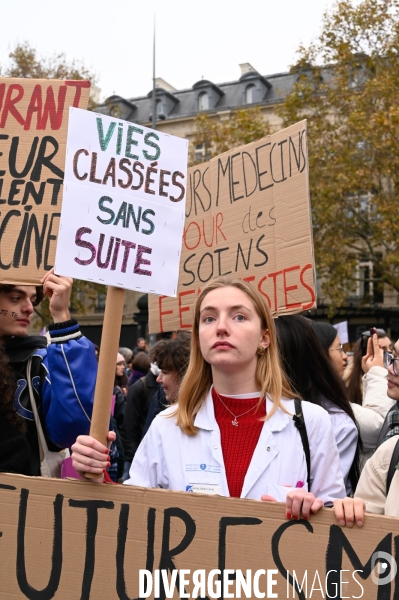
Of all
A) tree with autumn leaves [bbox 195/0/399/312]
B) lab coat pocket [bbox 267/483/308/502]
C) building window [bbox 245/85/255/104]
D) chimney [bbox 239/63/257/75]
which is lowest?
lab coat pocket [bbox 267/483/308/502]

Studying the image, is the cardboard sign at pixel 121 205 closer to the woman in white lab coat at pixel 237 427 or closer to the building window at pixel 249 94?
the woman in white lab coat at pixel 237 427

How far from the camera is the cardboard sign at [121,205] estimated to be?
85.7 inches

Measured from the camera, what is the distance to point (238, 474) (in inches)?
91.4

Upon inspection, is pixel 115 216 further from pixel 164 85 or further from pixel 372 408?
pixel 164 85

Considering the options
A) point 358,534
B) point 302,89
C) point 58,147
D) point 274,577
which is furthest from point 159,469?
point 302,89

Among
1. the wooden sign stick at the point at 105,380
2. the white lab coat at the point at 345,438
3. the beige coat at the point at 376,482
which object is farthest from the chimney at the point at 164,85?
the wooden sign stick at the point at 105,380

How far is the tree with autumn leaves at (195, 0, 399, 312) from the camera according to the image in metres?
20.4

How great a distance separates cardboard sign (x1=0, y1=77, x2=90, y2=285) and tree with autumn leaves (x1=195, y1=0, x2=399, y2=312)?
17.6 meters

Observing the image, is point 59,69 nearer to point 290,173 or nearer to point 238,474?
point 290,173

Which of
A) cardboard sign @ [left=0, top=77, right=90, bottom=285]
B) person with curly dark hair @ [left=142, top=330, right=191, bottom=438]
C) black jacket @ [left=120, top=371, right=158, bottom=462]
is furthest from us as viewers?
black jacket @ [left=120, top=371, right=158, bottom=462]

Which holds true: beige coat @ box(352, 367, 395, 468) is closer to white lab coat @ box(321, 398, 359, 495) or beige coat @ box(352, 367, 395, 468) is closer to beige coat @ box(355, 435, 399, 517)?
white lab coat @ box(321, 398, 359, 495)

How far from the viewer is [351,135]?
2134cm

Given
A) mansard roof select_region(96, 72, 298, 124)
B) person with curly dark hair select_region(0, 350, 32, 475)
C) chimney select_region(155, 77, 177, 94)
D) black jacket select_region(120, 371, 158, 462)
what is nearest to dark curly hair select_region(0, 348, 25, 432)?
person with curly dark hair select_region(0, 350, 32, 475)

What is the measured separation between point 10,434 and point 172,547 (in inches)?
31.0
